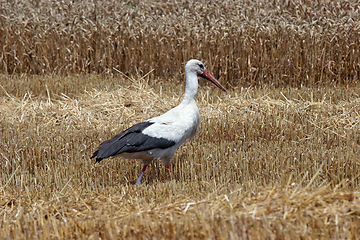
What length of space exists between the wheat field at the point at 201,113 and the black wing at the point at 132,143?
40 cm

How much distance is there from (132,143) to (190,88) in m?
1.11

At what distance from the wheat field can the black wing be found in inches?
15.8

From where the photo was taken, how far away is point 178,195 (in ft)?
12.7

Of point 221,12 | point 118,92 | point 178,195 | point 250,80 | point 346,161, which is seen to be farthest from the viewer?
point 221,12

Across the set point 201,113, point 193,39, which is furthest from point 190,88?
point 193,39

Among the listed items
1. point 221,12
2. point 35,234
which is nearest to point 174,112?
point 35,234

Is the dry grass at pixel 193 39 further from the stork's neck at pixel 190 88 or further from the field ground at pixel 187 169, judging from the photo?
the stork's neck at pixel 190 88

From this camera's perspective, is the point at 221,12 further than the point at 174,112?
Yes

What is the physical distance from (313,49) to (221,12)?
277 centimetres

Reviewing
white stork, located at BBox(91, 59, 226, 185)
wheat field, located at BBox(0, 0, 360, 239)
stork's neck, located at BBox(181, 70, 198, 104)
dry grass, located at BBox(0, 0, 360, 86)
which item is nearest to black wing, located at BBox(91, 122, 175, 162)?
white stork, located at BBox(91, 59, 226, 185)

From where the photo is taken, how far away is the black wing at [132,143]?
15.5 feet

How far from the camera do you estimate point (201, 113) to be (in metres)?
7.38

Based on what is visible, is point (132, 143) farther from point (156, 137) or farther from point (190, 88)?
point (190, 88)

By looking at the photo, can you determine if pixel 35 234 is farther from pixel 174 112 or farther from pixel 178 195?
pixel 174 112
